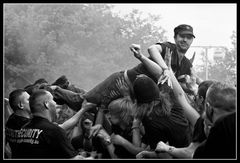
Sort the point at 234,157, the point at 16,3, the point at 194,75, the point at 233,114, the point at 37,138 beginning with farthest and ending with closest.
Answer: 1. the point at 16,3
2. the point at 194,75
3. the point at 37,138
4. the point at 234,157
5. the point at 233,114

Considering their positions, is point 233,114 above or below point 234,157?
above

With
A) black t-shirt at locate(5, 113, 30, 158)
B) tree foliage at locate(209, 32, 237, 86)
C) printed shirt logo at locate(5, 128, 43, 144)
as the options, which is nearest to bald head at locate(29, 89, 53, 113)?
printed shirt logo at locate(5, 128, 43, 144)

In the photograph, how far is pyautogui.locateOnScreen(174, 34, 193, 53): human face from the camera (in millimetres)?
3729

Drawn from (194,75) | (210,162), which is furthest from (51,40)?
(210,162)

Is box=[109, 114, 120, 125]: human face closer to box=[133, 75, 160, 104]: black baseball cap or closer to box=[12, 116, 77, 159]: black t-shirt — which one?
box=[133, 75, 160, 104]: black baseball cap

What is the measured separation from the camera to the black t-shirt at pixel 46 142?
3287mm

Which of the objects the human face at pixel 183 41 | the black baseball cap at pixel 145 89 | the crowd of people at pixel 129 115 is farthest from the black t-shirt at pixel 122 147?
the human face at pixel 183 41

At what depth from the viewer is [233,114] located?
2738mm

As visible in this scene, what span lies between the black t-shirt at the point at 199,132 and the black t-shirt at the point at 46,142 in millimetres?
978

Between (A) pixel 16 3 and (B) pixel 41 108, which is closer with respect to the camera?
(B) pixel 41 108

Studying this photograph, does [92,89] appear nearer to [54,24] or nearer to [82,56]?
[82,56]

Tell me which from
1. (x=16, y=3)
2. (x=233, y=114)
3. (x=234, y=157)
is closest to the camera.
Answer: (x=233, y=114)

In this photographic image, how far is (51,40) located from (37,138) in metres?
1.33

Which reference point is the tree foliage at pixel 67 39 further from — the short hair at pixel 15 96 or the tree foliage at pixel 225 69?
the tree foliage at pixel 225 69
